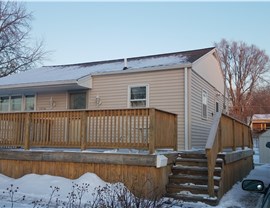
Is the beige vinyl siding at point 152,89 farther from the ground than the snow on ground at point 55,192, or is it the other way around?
the beige vinyl siding at point 152,89

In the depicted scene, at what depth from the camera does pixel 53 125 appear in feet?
29.3

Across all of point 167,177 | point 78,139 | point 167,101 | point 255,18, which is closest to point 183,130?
point 167,101

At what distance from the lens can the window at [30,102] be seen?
14045mm

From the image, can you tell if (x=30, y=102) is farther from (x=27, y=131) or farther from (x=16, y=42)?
(x=16, y=42)

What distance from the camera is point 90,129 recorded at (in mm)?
8570

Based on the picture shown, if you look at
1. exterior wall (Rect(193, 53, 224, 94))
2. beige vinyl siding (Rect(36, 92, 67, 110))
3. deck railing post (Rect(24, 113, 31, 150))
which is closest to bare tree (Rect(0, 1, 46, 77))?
beige vinyl siding (Rect(36, 92, 67, 110))

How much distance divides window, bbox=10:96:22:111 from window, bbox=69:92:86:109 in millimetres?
2882

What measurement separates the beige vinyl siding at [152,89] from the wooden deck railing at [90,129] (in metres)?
1.96

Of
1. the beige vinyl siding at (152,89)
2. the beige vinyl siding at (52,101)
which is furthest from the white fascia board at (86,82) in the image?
the beige vinyl siding at (52,101)

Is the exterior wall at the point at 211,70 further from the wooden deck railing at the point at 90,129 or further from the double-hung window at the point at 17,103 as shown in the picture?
the double-hung window at the point at 17,103

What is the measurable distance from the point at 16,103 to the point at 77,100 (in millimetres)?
3484

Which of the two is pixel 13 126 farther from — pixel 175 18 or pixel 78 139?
pixel 175 18

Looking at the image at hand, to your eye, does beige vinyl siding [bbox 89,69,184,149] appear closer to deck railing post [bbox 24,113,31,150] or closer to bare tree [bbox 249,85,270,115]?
deck railing post [bbox 24,113,31,150]

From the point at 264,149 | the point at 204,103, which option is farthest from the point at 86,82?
the point at 264,149
